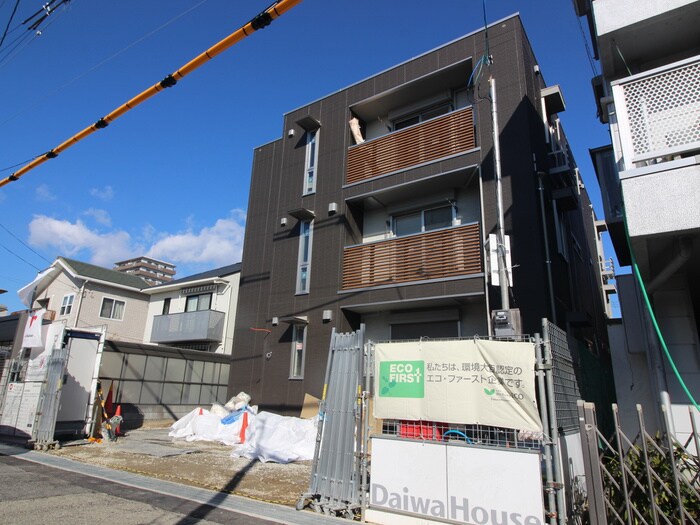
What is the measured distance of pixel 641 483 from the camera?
4461 mm

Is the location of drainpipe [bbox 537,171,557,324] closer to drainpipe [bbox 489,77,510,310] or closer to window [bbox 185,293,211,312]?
drainpipe [bbox 489,77,510,310]

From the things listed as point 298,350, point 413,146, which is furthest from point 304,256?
point 413,146

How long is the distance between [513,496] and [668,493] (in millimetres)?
1392

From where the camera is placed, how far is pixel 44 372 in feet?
35.0

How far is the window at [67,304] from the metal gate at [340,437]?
24566 millimetres

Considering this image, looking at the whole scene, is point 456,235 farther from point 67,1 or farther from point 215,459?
point 67,1

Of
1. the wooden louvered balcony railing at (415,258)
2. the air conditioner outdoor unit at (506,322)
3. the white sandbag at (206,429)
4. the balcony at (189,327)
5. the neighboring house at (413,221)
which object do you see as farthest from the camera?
the balcony at (189,327)

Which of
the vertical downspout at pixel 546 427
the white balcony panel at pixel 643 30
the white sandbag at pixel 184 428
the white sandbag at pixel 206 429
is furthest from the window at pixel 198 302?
the white balcony panel at pixel 643 30

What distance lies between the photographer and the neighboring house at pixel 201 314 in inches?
854

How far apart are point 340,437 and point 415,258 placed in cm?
578

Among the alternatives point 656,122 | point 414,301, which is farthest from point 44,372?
point 656,122

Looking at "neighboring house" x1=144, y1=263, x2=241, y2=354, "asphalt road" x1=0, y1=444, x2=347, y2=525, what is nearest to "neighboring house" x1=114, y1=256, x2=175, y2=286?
"neighboring house" x1=144, y1=263, x2=241, y2=354

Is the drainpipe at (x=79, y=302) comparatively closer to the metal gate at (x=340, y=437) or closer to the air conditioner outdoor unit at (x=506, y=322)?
the metal gate at (x=340, y=437)

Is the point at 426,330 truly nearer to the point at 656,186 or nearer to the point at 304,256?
the point at 304,256
